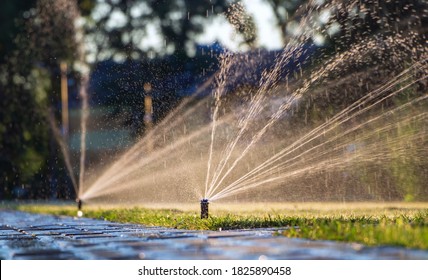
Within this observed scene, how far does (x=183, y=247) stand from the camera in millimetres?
7871

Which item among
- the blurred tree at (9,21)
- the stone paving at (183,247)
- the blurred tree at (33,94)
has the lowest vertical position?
the stone paving at (183,247)

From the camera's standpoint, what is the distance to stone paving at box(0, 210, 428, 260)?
6.90 m

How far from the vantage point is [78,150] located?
140ft

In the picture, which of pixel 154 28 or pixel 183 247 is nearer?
pixel 183 247

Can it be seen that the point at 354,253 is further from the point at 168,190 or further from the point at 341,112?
the point at 168,190

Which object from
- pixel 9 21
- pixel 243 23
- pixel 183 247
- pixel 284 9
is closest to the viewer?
pixel 183 247

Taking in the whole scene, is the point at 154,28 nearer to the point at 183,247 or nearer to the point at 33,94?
the point at 33,94

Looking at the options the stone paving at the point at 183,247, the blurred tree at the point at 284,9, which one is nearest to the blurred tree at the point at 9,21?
the blurred tree at the point at 284,9

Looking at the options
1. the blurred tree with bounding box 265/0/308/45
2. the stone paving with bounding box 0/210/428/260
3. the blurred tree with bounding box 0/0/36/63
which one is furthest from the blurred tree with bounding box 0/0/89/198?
the stone paving with bounding box 0/210/428/260

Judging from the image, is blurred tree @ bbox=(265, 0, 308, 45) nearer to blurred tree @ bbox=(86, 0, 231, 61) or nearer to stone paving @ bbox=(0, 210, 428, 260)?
blurred tree @ bbox=(86, 0, 231, 61)

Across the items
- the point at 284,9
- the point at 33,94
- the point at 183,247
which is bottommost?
the point at 183,247

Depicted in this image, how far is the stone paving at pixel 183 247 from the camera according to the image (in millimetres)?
6898

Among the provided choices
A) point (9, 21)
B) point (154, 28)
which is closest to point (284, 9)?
point (154, 28)

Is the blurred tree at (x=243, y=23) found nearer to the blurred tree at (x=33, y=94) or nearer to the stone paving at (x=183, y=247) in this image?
the blurred tree at (x=33, y=94)
